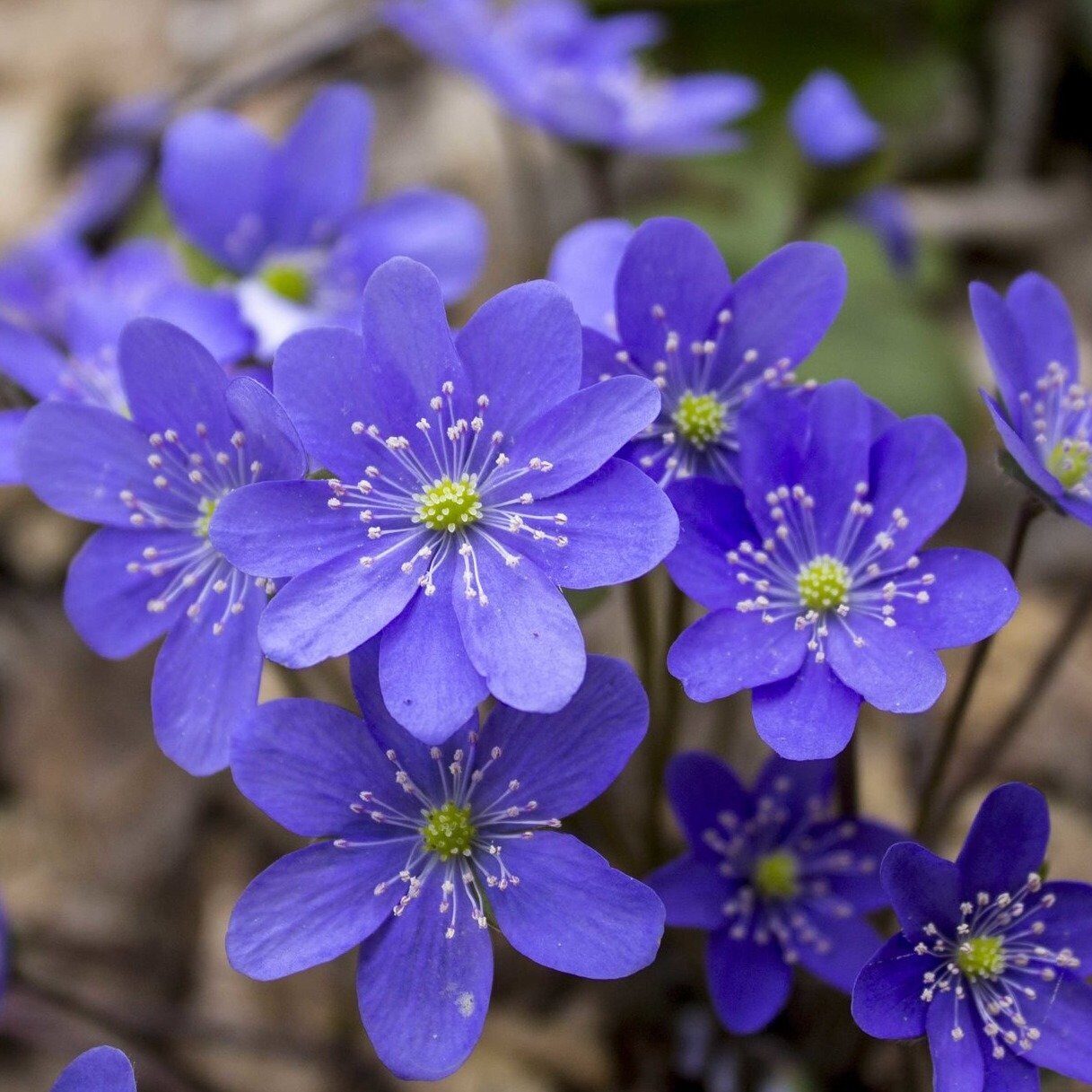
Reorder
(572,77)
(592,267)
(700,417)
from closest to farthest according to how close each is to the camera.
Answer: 1. (700,417)
2. (592,267)
3. (572,77)

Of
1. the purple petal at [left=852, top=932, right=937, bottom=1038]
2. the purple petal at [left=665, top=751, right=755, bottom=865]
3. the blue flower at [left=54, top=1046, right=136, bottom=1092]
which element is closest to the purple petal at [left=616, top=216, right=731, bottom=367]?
the purple petal at [left=665, top=751, right=755, bottom=865]

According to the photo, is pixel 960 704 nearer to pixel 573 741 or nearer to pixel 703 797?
pixel 703 797

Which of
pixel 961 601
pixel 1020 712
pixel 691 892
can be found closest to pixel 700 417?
pixel 961 601

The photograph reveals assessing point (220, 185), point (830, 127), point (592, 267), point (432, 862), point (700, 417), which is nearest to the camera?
point (432, 862)

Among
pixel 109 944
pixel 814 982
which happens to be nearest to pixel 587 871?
pixel 814 982

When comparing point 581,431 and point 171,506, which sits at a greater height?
point 581,431

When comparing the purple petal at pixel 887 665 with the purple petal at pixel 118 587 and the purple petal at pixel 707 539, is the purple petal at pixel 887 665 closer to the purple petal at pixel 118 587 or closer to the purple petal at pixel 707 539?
the purple petal at pixel 707 539

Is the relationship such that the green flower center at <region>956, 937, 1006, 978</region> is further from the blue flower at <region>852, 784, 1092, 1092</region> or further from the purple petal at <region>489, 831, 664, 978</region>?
the purple petal at <region>489, 831, 664, 978</region>

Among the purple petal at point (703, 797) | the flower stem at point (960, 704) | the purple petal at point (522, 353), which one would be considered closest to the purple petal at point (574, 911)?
the purple petal at point (703, 797)
